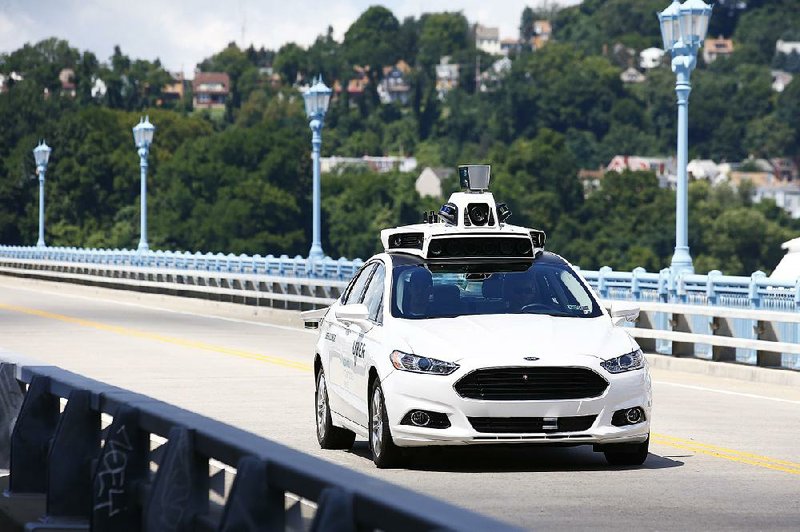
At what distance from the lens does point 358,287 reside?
15000mm

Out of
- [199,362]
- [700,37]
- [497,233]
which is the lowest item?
[199,362]

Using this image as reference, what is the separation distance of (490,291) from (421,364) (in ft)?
4.39

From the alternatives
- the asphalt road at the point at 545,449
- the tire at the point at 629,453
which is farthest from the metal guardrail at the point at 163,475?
the tire at the point at 629,453

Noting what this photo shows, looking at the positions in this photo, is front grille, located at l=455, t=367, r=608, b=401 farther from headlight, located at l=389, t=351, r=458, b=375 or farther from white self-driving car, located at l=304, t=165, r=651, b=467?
headlight, located at l=389, t=351, r=458, b=375

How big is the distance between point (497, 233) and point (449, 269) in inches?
18.5

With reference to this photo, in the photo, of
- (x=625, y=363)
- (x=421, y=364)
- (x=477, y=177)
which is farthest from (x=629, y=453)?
(x=477, y=177)

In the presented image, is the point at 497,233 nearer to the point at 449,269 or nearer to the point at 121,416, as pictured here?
the point at 449,269

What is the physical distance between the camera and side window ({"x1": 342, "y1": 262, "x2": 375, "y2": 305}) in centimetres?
1481

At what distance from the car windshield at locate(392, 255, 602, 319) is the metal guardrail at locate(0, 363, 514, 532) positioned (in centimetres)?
317

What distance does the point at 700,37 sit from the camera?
29828mm

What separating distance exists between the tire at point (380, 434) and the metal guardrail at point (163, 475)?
2499 mm

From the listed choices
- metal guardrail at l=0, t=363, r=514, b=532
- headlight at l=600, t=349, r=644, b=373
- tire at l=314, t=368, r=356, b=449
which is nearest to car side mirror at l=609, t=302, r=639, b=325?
headlight at l=600, t=349, r=644, b=373

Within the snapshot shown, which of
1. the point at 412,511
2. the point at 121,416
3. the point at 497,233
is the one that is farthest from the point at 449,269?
the point at 412,511

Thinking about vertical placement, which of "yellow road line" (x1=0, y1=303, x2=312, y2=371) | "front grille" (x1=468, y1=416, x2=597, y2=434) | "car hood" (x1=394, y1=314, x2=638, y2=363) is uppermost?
"car hood" (x1=394, y1=314, x2=638, y2=363)
